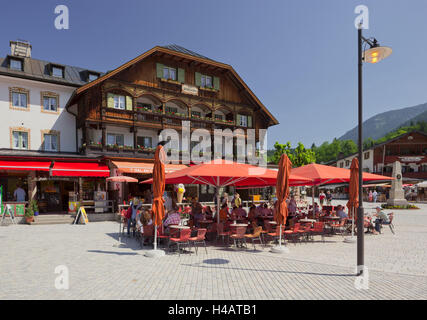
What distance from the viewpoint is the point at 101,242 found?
1059 centimetres

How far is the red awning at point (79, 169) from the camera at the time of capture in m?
17.2

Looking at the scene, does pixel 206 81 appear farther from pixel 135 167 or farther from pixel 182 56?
pixel 135 167

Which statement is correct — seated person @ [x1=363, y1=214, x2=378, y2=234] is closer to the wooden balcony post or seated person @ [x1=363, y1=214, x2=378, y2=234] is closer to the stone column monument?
the stone column monument

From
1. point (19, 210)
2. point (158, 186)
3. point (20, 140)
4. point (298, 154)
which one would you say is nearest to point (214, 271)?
point (158, 186)

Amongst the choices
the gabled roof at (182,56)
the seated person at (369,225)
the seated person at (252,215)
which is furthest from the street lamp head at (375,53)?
the gabled roof at (182,56)

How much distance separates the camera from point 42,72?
23.0 meters

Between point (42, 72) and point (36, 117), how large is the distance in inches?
186

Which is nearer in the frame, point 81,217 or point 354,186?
point 354,186

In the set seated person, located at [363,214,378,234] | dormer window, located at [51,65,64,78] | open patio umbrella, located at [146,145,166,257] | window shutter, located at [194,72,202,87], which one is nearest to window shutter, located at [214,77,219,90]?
window shutter, located at [194,72,202,87]

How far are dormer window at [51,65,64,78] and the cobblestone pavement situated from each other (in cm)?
1704

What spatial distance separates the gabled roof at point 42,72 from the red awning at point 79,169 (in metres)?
7.40

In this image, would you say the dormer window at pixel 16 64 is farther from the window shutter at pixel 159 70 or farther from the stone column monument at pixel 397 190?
the stone column monument at pixel 397 190
